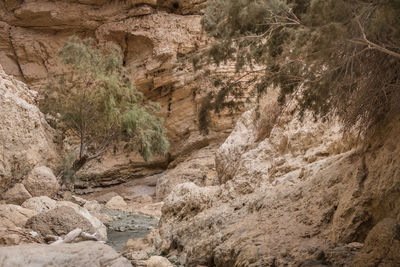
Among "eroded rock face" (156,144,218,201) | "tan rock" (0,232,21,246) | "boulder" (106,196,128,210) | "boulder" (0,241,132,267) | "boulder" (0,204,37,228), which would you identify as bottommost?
"boulder" (106,196,128,210)

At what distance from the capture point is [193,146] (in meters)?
25.3

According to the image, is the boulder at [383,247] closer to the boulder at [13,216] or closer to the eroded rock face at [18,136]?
the boulder at [13,216]

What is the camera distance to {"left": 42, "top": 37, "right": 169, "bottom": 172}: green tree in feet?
57.9

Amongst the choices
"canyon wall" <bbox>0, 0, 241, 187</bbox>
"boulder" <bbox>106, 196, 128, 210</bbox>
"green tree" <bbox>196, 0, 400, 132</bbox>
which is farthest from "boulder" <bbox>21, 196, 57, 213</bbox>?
"canyon wall" <bbox>0, 0, 241, 187</bbox>

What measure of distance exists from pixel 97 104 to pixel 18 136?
14.4 ft

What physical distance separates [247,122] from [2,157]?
8.26 metres

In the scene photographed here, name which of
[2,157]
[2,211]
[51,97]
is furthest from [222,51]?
[51,97]

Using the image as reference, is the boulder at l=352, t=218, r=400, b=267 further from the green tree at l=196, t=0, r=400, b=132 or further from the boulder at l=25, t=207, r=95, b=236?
the boulder at l=25, t=207, r=95, b=236

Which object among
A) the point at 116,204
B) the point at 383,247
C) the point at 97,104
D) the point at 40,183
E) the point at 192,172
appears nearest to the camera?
the point at 383,247

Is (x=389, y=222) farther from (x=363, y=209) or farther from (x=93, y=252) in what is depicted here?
(x=93, y=252)

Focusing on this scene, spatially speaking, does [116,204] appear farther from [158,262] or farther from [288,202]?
[288,202]

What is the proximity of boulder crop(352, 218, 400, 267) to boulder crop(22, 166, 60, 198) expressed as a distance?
491 inches

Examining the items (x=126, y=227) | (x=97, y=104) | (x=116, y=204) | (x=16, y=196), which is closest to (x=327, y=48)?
(x=126, y=227)

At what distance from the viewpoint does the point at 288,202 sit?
21.0 feet
